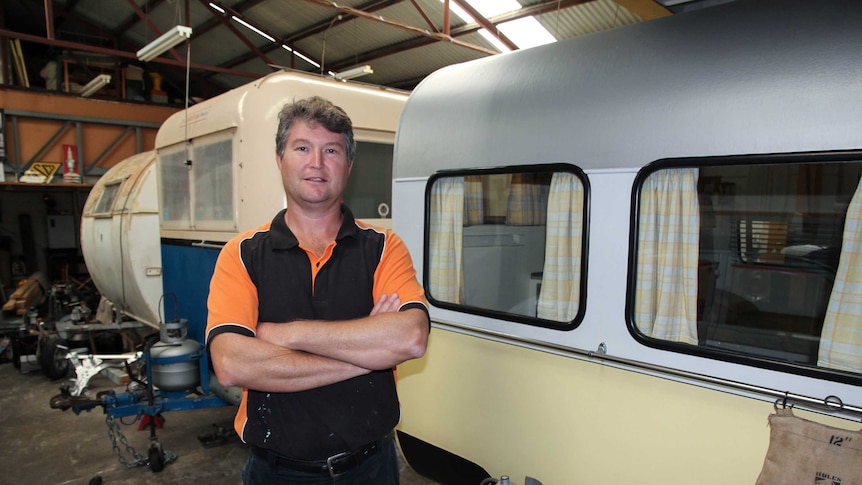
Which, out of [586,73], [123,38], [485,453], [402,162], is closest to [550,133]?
[586,73]

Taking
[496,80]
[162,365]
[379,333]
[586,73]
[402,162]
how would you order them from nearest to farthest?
[379,333], [586,73], [496,80], [402,162], [162,365]

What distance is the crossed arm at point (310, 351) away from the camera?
5.66ft

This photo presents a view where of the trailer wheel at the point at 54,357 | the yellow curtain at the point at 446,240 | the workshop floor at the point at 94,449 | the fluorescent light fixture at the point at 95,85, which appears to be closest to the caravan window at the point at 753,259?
the yellow curtain at the point at 446,240

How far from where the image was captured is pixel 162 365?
14.1 ft

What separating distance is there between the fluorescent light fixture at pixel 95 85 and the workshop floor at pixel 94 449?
610 cm

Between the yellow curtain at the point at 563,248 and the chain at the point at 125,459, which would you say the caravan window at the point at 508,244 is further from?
the chain at the point at 125,459

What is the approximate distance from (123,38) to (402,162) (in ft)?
46.3

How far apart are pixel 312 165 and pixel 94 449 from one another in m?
4.36

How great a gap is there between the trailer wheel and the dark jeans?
19.8ft

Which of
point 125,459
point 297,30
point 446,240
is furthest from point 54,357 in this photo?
point 297,30

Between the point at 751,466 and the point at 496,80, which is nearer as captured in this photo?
the point at 751,466

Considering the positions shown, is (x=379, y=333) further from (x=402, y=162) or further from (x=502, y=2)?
(x=502, y=2)

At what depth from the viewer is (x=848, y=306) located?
1805 mm

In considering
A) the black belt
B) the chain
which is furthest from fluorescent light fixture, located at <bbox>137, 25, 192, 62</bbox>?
the black belt
